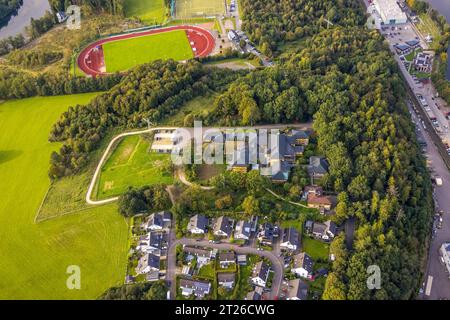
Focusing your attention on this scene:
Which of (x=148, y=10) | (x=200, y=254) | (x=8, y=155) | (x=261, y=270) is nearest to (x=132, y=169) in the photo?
(x=200, y=254)

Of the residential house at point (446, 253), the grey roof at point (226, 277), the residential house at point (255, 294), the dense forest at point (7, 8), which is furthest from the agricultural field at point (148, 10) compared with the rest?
the residential house at point (446, 253)

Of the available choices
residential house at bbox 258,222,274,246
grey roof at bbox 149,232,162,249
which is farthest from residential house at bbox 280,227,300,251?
grey roof at bbox 149,232,162,249

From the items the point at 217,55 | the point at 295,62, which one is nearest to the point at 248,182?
the point at 295,62

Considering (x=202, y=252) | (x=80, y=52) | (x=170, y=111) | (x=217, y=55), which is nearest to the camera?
(x=202, y=252)

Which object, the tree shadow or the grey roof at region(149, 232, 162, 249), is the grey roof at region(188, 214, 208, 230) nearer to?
the grey roof at region(149, 232, 162, 249)

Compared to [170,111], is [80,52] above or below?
above

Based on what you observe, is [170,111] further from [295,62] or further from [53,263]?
[53,263]

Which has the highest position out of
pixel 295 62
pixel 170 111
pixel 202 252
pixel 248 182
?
pixel 295 62

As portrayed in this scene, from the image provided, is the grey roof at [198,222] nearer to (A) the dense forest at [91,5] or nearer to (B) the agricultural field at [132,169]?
(B) the agricultural field at [132,169]
